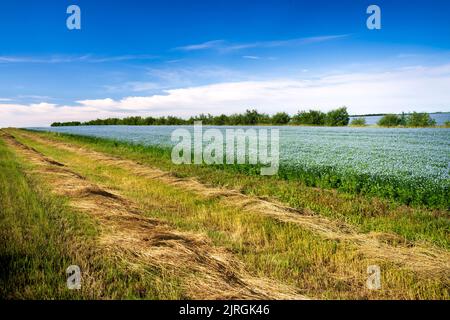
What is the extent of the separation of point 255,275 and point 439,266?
2.92 m

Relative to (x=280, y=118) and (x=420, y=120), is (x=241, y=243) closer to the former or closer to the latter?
(x=420, y=120)

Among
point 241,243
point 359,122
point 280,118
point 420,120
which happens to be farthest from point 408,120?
point 241,243

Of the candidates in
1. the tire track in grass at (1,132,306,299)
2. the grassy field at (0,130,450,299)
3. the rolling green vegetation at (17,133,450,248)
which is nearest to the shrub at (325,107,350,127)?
the rolling green vegetation at (17,133,450,248)

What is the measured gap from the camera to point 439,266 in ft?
17.1

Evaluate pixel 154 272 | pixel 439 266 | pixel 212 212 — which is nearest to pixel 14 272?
pixel 154 272

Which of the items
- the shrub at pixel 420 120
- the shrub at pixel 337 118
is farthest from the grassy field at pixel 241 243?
the shrub at pixel 337 118

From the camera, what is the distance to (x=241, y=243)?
6195 mm

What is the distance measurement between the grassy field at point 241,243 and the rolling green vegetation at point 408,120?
297 feet

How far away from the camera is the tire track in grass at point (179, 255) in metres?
4.45

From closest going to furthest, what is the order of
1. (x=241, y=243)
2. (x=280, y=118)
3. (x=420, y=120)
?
1. (x=241, y=243)
2. (x=420, y=120)
3. (x=280, y=118)

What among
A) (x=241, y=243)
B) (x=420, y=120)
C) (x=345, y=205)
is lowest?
(x=241, y=243)

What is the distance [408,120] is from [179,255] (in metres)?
99.6

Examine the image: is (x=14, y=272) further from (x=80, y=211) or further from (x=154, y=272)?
(x=80, y=211)

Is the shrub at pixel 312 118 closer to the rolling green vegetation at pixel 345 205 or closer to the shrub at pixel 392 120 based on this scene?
the shrub at pixel 392 120
